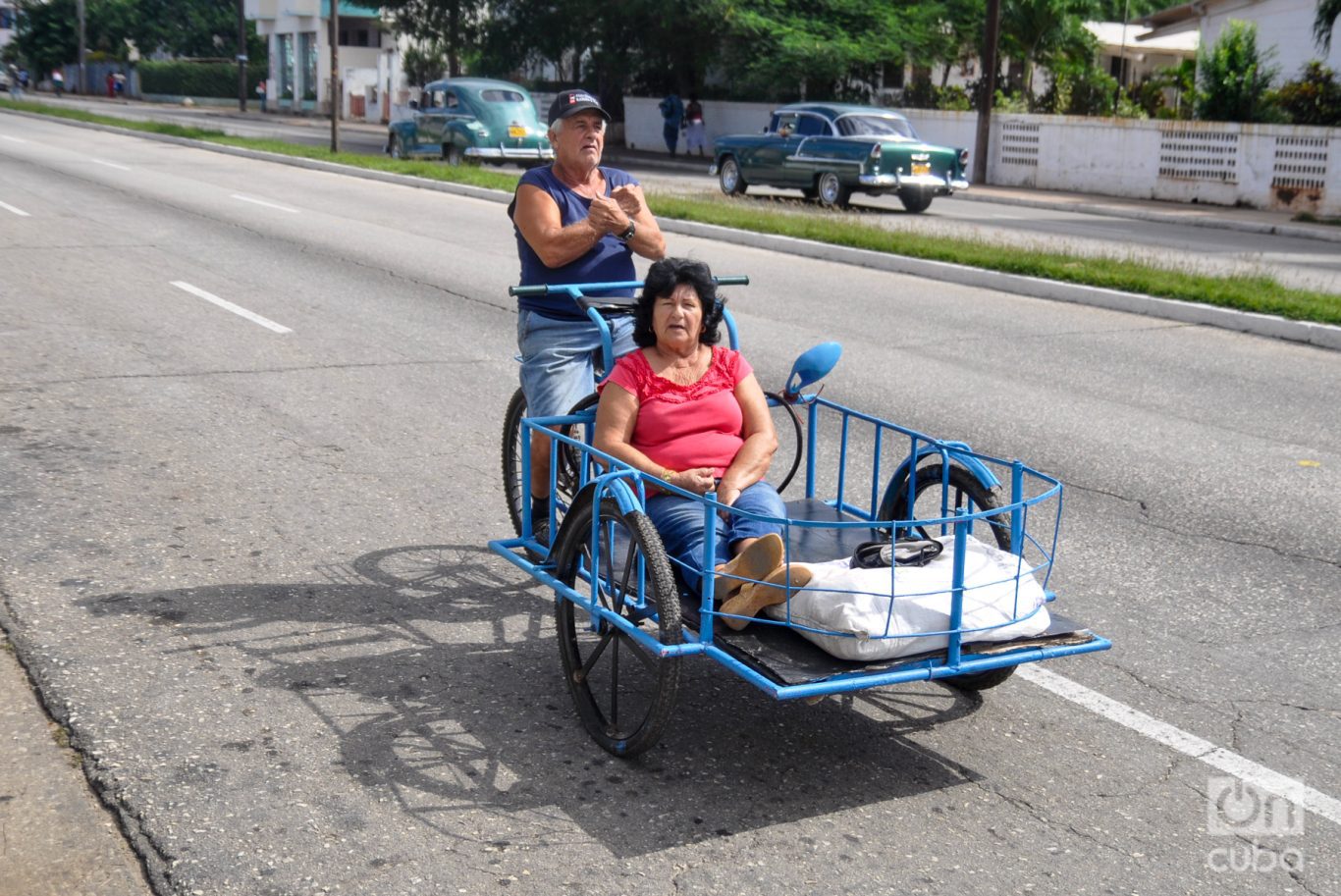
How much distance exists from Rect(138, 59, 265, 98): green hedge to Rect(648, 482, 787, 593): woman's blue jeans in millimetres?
80165

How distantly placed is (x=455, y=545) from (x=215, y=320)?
610cm

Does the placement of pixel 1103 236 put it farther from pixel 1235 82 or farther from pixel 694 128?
pixel 694 128

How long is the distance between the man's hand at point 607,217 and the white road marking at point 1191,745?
6.84 ft

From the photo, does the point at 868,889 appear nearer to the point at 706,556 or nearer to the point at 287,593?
the point at 706,556

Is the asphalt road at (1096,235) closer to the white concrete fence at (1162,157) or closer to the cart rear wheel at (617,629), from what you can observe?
the white concrete fence at (1162,157)

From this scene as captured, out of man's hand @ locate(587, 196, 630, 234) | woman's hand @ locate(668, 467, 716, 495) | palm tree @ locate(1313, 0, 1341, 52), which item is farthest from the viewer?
palm tree @ locate(1313, 0, 1341, 52)

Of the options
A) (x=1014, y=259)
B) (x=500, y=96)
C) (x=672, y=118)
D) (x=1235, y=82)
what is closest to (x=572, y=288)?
(x=1014, y=259)

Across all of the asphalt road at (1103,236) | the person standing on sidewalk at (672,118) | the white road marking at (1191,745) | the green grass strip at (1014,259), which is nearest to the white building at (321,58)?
the person standing on sidewalk at (672,118)

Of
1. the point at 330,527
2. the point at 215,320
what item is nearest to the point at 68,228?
the point at 215,320

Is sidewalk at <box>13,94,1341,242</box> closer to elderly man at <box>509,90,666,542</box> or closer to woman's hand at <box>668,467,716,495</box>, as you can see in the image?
elderly man at <box>509,90,666,542</box>

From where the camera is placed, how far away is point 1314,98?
93.2 ft

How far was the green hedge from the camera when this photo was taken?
261ft

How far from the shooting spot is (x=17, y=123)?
44.0 metres

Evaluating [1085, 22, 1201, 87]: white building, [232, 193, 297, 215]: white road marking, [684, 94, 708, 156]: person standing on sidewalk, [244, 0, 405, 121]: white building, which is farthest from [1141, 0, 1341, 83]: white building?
[244, 0, 405, 121]: white building
